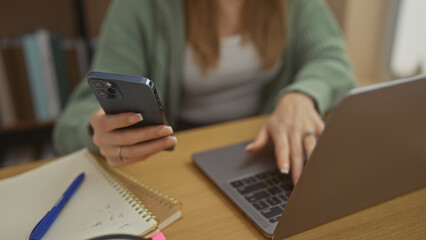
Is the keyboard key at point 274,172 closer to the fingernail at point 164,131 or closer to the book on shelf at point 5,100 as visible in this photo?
the fingernail at point 164,131

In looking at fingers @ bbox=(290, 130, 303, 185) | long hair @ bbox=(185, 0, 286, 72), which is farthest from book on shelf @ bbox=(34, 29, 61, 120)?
fingers @ bbox=(290, 130, 303, 185)

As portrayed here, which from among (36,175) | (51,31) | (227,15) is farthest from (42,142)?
(36,175)

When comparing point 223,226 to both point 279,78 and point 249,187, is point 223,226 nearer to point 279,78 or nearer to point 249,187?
point 249,187

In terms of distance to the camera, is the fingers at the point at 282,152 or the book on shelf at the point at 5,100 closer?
the fingers at the point at 282,152

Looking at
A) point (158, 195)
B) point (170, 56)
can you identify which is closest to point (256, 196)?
point (158, 195)

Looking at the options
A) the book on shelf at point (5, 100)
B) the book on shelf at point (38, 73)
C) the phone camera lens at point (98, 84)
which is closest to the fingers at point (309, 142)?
the phone camera lens at point (98, 84)

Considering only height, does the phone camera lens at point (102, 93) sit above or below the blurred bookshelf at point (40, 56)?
above

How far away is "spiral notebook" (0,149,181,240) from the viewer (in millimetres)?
421

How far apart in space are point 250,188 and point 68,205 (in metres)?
0.23

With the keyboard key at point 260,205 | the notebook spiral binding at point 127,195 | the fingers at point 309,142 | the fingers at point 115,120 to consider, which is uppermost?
the fingers at point 115,120

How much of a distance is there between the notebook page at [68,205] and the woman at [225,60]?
0.32 feet

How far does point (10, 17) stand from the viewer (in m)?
1.58

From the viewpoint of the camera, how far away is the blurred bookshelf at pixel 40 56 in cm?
155

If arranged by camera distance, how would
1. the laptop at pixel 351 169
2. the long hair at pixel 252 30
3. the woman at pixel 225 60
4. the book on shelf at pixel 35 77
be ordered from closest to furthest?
the laptop at pixel 351 169 → the woman at pixel 225 60 → the long hair at pixel 252 30 → the book on shelf at pixel 35 77
